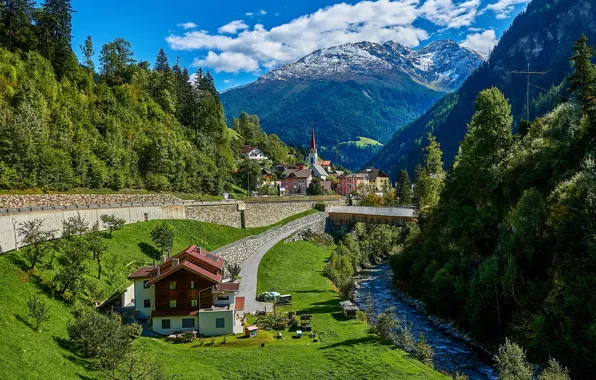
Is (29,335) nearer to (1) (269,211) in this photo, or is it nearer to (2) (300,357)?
(2) (300,357)

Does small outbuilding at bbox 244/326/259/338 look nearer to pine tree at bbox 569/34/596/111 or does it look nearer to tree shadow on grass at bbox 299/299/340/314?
tree shadow on grass at bbox 299/299/340/314

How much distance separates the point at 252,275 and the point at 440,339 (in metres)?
26.3

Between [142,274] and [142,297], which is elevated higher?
[142,274]

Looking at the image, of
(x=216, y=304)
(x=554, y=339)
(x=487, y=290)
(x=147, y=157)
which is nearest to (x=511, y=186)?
(x=487, y=290)

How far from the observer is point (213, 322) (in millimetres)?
34031

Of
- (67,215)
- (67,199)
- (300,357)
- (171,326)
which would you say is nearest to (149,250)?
(67,215)

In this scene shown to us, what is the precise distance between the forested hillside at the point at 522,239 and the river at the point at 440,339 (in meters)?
1.72

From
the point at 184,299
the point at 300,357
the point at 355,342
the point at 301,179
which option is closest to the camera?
the point at 300,357

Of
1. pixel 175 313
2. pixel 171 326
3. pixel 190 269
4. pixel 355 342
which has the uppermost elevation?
pixel 190 269

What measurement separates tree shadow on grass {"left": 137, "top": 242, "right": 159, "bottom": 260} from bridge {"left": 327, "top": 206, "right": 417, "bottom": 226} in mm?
47310

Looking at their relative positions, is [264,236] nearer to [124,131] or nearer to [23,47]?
[124,131]

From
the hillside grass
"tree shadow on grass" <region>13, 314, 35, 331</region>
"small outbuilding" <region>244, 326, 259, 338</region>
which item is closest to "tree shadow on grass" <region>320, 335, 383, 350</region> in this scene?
"small outbuilding" <region>244, 326, 259, 338</region>

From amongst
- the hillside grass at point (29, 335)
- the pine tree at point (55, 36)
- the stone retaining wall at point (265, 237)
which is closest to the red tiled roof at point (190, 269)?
the hillside grass at point (29, 335)

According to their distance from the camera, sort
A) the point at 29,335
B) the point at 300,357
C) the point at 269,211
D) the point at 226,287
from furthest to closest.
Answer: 1. the point at 269,211
2. the point at 226,287
3. the point at 300,357
4. the point at 29,335
